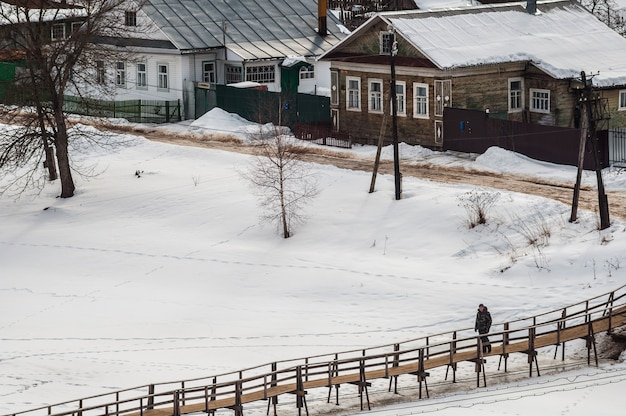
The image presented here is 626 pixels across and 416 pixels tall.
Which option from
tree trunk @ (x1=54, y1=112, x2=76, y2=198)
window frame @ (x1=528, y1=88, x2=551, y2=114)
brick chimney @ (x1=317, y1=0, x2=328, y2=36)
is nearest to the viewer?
tree trunk @ (x1=54, y1=112, x2=76, y2=198)

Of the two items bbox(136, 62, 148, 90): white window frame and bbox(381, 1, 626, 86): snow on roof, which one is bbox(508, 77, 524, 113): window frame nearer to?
bbox(381, 1, 626, 86): snow on roof

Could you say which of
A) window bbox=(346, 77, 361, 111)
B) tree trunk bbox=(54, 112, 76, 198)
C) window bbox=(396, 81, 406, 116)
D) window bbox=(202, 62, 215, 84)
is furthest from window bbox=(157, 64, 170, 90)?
tree trunk bbox=(54, 112, 76, 198)

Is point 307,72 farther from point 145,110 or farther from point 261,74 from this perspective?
point 145,110

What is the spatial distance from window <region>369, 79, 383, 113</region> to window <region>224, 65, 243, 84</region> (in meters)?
9.35

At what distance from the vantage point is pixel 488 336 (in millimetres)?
29047

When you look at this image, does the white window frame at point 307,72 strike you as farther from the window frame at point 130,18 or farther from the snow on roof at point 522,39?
the snow on roof at point 522,39

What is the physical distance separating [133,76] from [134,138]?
7.73 meters

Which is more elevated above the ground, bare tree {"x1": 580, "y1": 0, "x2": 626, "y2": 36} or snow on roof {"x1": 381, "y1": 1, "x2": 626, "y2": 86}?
bare tree {"x1": 580, "y1": 0, "x2": 626, "y2": 36}

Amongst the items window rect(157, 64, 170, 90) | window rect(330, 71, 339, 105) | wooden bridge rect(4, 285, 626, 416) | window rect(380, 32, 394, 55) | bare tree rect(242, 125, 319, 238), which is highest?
window rect(380, 32, 394, 55)

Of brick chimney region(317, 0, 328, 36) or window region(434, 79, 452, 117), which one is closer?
window region(434, 79, 452, 117)

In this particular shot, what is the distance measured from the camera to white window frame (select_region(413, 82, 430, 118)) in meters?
47.0

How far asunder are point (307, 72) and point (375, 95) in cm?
1013

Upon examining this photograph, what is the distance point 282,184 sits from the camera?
129 feet

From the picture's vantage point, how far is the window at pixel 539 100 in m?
47.2
